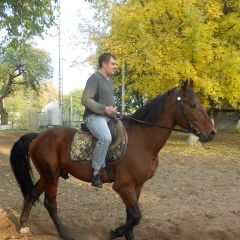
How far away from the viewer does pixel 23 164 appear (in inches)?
263

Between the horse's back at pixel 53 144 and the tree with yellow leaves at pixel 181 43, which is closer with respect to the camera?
the horse's back at pixel 53 144

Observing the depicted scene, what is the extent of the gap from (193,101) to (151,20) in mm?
15741

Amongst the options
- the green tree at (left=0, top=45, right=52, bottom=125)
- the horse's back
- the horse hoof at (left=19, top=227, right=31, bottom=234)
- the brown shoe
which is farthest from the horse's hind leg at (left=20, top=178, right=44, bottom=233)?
the green tree at (left=0, top=45, right=52, bottom=125)

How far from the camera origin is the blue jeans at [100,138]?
549 centimetres

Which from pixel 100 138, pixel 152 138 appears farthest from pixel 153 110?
pixel 100 138

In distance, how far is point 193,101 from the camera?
542cm

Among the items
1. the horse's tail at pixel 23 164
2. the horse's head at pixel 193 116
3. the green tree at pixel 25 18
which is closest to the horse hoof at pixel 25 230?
the horse's tail at pixel 23 164

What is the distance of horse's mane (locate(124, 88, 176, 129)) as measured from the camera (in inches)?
221

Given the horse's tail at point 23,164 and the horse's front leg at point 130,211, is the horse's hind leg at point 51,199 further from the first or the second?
the horse's front leg at point 130,211

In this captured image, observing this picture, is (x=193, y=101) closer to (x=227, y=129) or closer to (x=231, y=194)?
(x=231, y=194)

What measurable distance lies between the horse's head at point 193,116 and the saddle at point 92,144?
2.82 ft

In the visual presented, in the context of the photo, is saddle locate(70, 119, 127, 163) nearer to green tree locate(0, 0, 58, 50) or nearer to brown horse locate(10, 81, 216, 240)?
brown horse locate(10, 81, 216, 240)

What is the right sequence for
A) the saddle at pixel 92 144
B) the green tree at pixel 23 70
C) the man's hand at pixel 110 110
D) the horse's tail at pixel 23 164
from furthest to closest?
the green tree at pixel 23 70
the horse's tail at pixel 23 164
the saddle at pixel 92 144
the man's hand at pixel 110 110

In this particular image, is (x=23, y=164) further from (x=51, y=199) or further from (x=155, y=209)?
(x=155, y=209)
